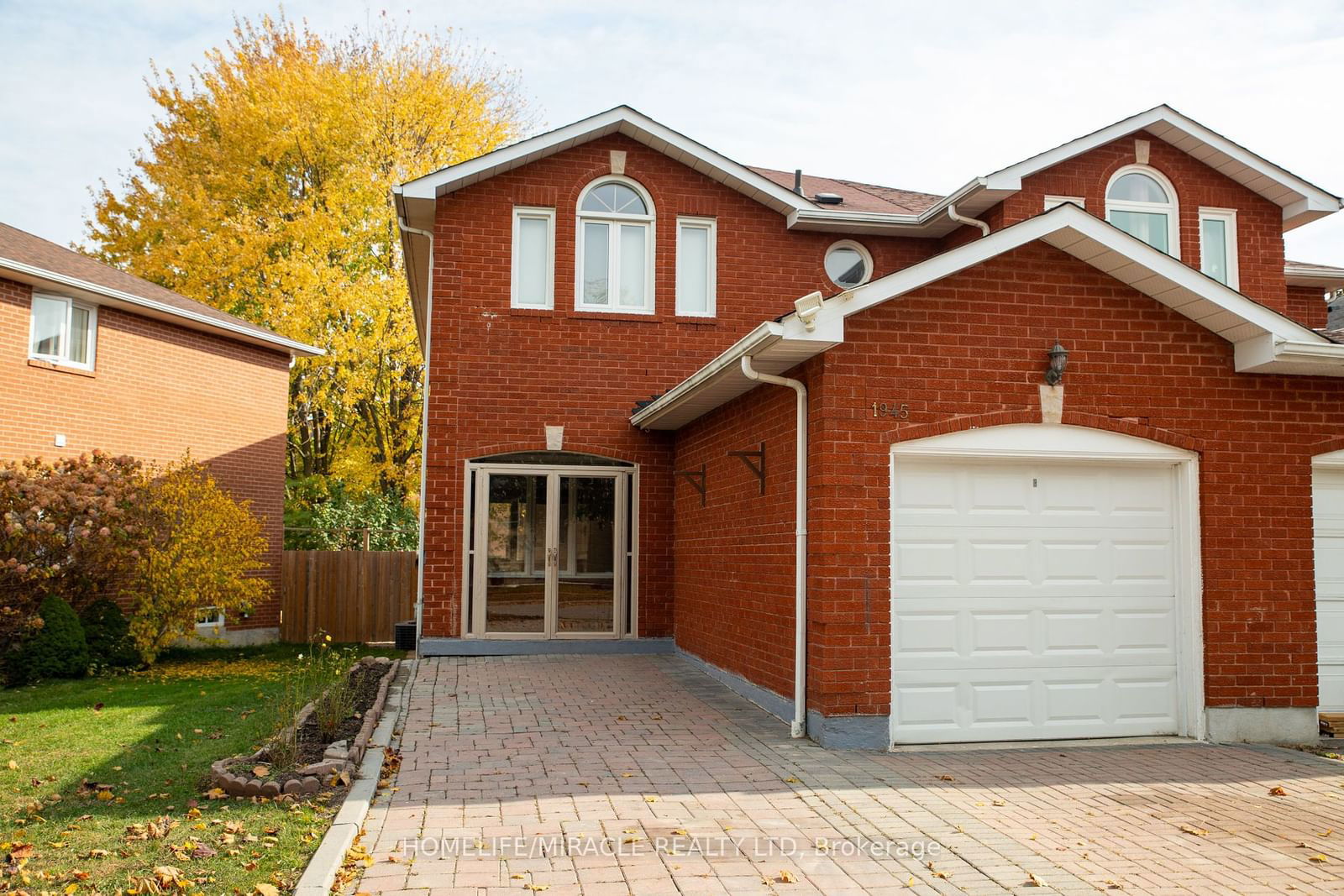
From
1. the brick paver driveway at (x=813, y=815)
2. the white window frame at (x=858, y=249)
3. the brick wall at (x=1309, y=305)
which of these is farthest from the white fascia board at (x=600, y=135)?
the brick wall at (x=1309, y=305)

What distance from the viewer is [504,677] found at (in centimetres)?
1146

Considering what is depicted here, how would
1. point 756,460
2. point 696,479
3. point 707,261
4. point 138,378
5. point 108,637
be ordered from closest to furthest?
point 756,460 < point 696,479 < point 108,637 < point 707,261 < point 138,378

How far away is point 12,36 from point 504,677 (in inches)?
337

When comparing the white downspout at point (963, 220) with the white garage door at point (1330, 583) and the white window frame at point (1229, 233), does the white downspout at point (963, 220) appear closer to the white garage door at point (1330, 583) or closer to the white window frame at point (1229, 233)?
the white window frame at point (1229, 233)

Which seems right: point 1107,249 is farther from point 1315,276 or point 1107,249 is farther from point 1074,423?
point 1315,276

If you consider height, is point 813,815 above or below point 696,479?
below

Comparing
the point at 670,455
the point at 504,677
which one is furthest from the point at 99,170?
the point at 504,677

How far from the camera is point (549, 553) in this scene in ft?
45.3

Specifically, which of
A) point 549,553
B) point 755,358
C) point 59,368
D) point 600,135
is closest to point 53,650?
point 59,368

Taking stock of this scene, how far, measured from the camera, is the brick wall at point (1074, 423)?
312 inches

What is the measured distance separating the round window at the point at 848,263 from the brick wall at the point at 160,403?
10190 millimetres

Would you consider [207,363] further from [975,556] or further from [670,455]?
[975,556]

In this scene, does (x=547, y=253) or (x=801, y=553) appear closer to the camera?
(x=801, y=553)

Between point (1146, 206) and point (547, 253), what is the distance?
316 inches
